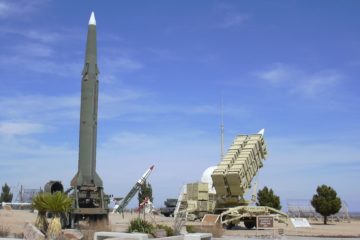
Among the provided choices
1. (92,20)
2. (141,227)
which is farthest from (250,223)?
(92,20)

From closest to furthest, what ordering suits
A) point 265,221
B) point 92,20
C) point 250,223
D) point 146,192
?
point 265,221, point 92,20, point 250,223, point 146,192

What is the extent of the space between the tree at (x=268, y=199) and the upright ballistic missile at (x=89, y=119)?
79.4 ft

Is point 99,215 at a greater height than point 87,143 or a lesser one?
lesser

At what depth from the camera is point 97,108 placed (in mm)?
28734

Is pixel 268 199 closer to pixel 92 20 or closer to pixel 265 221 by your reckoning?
pixel 265 221

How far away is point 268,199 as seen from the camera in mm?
49188

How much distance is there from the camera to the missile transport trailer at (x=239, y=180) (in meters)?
33.0

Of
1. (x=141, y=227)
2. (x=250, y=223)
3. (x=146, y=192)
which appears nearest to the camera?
(x=141, y=227)

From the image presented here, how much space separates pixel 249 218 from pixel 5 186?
184 feet

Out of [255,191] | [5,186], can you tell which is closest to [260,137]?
[255,191]

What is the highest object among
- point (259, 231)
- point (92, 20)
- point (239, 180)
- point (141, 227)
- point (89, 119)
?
point (92, 20)

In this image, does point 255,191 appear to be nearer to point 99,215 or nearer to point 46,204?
point 99,215

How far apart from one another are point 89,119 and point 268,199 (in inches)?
1032

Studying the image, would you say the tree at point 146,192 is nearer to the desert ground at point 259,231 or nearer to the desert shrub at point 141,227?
the desert ground at point 259,231
